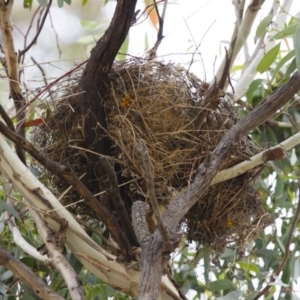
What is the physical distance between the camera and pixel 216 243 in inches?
46.0

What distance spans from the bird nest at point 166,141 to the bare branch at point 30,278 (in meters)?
0.23

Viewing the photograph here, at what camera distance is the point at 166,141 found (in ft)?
3.61

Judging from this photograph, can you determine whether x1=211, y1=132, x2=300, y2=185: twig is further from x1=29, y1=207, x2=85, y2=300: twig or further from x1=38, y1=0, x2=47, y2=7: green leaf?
x1=38, y1=0, x2=47, y2=7: green leaf

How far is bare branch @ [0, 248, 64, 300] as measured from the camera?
0.91 metres

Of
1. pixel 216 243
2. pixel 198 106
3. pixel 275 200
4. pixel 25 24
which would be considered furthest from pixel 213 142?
pixel 25 24

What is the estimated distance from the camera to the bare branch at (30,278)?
0.91 metres

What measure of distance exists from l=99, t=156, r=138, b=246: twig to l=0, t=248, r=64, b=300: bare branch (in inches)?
6.3

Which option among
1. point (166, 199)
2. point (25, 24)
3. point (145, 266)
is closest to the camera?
point (145, 266)

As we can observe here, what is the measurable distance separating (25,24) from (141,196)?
6.11 ft

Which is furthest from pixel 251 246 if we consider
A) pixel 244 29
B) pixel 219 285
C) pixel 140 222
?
pixel 140 222

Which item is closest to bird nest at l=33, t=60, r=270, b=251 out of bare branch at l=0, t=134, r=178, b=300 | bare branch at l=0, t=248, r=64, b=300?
bare branch at l=0, t=134, r=178, b=300

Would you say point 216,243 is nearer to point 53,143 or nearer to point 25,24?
point 53,143

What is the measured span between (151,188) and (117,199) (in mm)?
260

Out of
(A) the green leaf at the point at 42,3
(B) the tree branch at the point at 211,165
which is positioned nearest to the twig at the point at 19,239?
(B) the tree branch at the point at 211,165
